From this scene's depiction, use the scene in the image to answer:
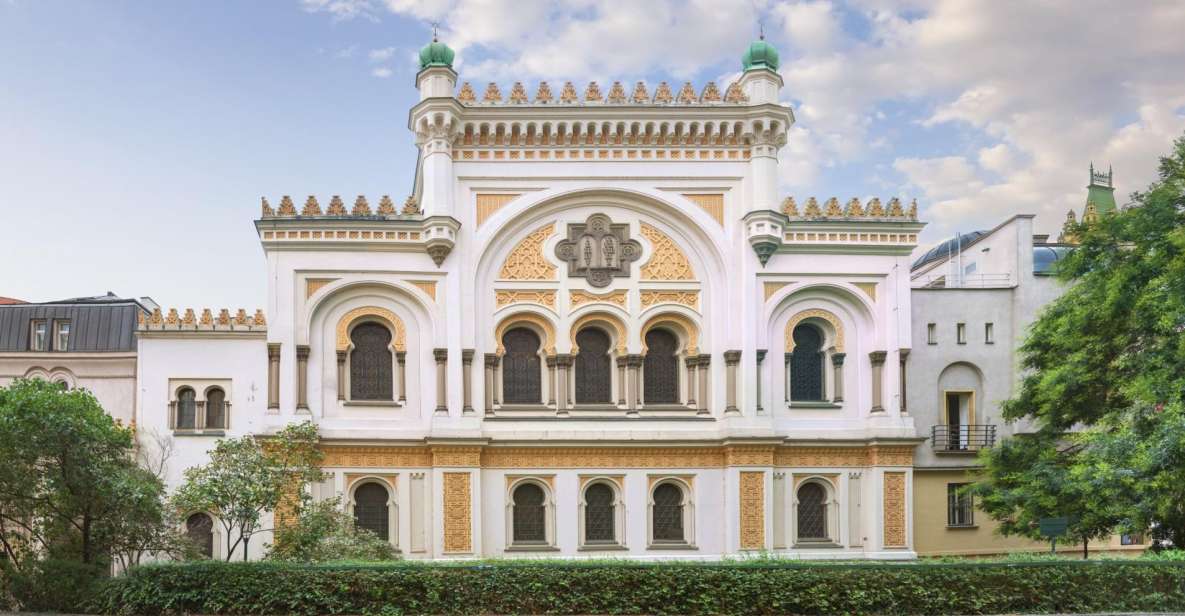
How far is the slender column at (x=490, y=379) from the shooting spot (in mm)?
32188

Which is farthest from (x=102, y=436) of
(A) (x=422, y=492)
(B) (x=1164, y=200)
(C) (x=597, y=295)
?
(B) (x=1164, y=200)

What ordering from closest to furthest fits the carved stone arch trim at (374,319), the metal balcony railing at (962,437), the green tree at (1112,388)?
the green tree at (1112,388) < the carved stone arch trim at (374,319) < the metal balcony railing at (962,437)

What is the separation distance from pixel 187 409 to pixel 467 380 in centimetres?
795

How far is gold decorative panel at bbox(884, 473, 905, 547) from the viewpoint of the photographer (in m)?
32.3

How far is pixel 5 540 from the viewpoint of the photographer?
23.6 meters

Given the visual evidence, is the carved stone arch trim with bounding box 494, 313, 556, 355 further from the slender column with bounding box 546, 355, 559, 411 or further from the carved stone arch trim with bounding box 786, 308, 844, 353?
the carved stone arch trim with bounding box 786, 308, 844, 353

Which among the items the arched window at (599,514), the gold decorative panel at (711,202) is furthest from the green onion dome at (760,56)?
the arched window at (599,514)

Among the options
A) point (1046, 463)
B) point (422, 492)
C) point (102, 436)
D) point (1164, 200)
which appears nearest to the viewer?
point (102, 436)

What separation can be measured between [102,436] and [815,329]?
64.9ft

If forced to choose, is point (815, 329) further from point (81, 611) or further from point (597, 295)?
point (81, 611)

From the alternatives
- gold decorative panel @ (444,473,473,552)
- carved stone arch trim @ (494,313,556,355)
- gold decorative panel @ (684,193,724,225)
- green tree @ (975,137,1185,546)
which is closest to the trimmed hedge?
green tree @ (975,137,1185,546)

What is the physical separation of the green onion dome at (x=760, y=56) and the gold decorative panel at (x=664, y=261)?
5.60 meters

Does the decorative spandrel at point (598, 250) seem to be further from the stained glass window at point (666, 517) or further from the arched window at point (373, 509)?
the arched window at point (373, 509)

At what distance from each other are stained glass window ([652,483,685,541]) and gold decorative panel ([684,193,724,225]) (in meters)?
7.93
